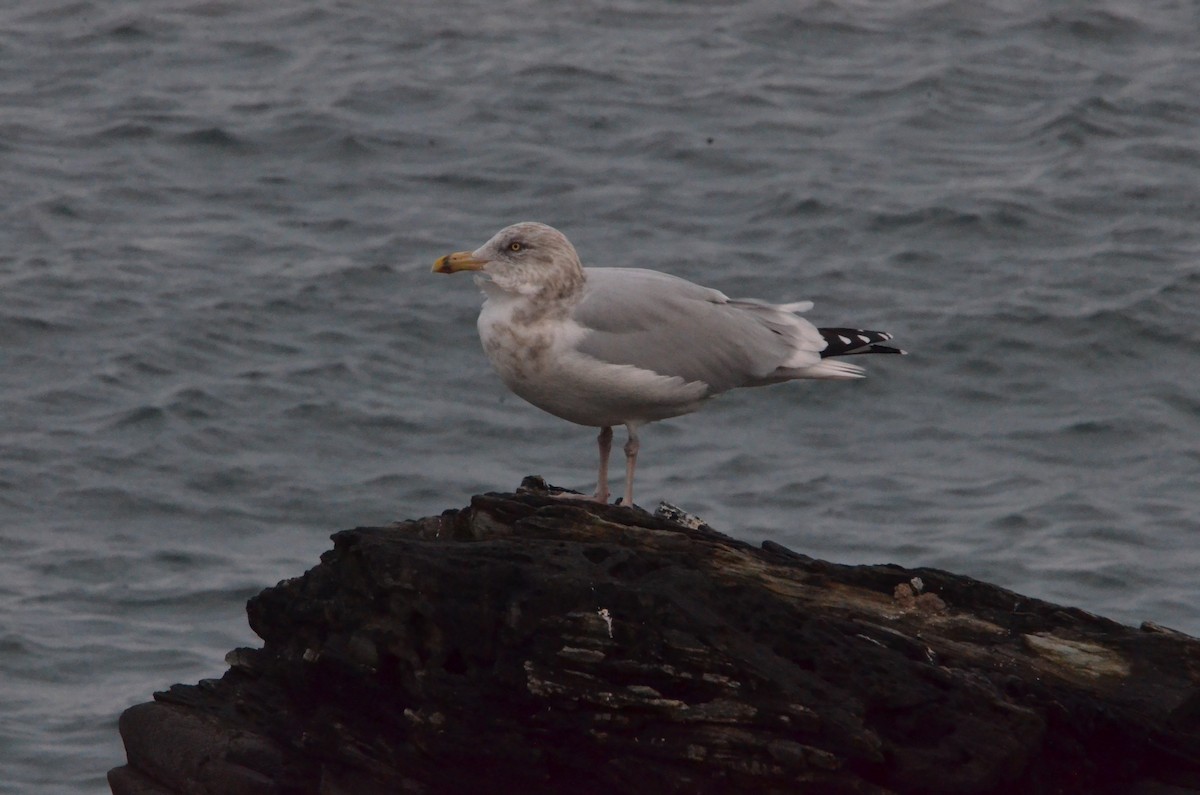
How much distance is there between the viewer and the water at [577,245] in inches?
542

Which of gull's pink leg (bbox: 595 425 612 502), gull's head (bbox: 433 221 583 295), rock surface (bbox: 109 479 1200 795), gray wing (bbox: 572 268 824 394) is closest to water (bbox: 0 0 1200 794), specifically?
gull's pink leg (bbox: 595 425 612 502)

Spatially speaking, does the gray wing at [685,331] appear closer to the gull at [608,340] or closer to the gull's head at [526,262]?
the gull at [608,340]

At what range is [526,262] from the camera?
7.88m

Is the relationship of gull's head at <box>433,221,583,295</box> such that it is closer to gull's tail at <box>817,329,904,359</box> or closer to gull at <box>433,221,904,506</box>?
gull at <box>433,221,904,506</box>

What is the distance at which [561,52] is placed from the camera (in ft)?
74.9

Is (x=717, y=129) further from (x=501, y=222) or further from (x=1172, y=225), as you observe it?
(x=1172, y=225)

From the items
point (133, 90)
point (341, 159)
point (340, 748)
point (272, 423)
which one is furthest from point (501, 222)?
point (340, 748)

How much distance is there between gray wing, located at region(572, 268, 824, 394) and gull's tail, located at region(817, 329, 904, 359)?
0.32 ft

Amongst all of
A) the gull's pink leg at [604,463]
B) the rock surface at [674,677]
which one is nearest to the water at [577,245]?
the gull's pink leg at [604,463]

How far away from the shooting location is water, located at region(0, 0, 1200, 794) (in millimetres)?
13758

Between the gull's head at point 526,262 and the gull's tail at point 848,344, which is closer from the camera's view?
the gull's head at point 526,262

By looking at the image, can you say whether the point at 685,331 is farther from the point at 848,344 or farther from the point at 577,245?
the point at 577,245

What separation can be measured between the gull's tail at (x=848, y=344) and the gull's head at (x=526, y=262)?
1.37m

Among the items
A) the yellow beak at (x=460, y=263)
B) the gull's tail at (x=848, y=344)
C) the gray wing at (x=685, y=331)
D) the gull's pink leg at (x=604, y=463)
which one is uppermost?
the yellow beak at (x=460, y=263)
